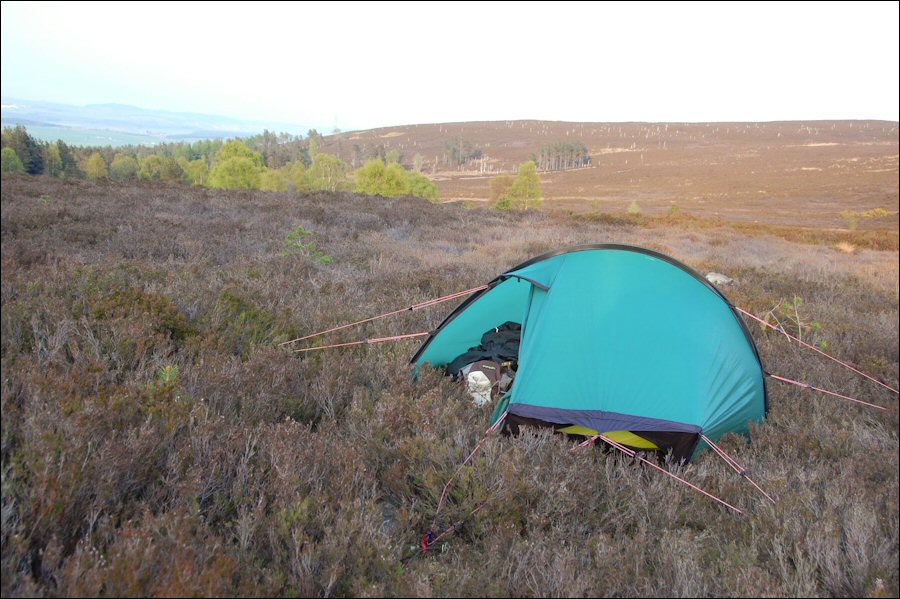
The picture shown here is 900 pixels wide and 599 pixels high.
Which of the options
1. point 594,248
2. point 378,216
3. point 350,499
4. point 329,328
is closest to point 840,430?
point 594,248

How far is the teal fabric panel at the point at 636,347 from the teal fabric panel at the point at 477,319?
0.90 metres

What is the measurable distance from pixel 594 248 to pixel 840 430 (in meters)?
2.05

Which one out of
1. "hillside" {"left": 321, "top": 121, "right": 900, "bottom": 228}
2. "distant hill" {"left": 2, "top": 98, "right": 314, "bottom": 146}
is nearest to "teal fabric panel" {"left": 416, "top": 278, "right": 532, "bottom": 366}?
"distant hill" {"left": 2, "top": 98, "right": 314, "bottom": 146}

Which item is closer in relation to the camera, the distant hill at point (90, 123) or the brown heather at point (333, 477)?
the brown heather at point (333, 477)

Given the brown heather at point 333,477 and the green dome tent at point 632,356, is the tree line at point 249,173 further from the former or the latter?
the green dome tent at point 632,356

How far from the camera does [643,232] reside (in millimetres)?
18516

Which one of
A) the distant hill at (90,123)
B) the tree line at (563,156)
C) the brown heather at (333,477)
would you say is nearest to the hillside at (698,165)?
the tree line at (563,156)

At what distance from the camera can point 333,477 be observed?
2.61 m

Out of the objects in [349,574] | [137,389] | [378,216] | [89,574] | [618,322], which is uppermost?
[378,216]

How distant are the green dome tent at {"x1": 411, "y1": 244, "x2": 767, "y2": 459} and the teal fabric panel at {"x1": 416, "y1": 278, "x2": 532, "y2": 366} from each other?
0.91 meters

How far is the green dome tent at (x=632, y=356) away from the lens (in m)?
3.46

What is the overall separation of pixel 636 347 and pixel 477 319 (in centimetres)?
180

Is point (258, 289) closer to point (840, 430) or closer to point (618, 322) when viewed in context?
point (618, 322)

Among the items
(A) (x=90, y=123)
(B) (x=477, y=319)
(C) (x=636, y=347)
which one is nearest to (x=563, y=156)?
(B) (x=477, y=319)
